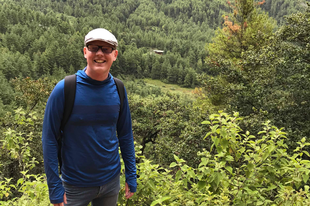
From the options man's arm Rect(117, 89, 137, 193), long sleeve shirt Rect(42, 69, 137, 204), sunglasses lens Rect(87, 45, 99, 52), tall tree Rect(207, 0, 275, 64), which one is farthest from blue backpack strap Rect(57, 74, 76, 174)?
tall tree Rect(207, 0, 275, 64)

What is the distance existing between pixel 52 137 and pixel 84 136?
296 millimetres

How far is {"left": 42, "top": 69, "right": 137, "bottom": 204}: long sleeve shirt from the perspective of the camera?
208 cm

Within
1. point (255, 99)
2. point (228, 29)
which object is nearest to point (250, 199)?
point (255, 99)

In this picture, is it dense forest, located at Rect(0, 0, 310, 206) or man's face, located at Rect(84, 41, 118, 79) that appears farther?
dense forest, located at Rect(0, 0, 310, 206)

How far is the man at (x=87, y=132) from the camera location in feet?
6.84

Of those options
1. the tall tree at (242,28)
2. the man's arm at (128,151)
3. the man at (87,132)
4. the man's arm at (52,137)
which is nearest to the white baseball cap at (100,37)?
the man at (87,132)

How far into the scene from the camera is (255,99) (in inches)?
455

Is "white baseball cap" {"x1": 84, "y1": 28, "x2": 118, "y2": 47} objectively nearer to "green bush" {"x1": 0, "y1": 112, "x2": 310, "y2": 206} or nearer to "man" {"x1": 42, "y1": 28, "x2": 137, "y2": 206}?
"man" {"x1": 42, "y1": 28, "x2": 137, "y2": 206}

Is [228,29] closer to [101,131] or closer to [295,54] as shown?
[295,54]

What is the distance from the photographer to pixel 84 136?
2.20m

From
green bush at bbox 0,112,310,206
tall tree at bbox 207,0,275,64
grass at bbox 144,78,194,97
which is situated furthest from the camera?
grass at bbox 144,78,194,97

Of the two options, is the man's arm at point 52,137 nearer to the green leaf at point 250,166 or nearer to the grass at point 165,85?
the green leaf at point 250,166

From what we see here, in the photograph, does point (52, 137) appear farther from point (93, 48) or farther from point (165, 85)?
point (165, 85)

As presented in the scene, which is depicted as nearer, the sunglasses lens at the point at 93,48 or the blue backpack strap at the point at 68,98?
the blue backpack strap at the point at 68,98
